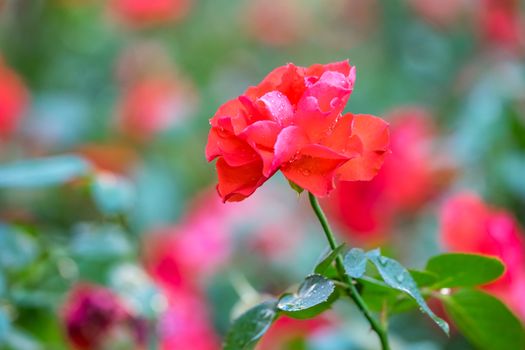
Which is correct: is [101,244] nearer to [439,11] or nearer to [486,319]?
[486,319]

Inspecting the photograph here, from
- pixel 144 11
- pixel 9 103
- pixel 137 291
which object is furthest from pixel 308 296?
pixel 144 11

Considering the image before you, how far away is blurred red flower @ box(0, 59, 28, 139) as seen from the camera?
1.78 metres

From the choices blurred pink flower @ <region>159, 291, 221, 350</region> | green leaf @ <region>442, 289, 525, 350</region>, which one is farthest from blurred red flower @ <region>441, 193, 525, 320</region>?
blurred pink flower @ <region>159, 291, 221, 350</region>

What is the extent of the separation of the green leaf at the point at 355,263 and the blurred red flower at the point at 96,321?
0.36m

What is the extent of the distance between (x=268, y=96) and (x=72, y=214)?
3.59ft

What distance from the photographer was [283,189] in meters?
1.76

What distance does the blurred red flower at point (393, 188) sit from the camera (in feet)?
4.55

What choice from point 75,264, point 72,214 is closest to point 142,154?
point 72,214

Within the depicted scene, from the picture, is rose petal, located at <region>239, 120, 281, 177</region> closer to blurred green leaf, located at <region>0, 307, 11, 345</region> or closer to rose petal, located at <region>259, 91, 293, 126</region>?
rose petal, located at <region>259, 91, 293, 126</region>

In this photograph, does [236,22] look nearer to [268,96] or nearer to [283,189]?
[283,189]

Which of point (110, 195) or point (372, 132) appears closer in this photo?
point (372, 132)

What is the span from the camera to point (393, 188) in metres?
1.39

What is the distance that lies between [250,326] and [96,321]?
0.28 metres

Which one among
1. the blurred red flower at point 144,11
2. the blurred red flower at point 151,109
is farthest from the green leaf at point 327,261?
the blurred red flower at point 144,11
